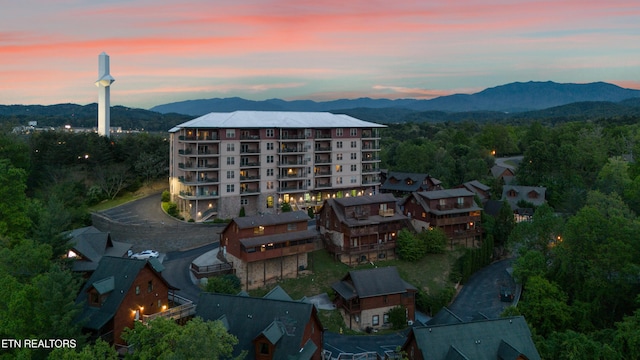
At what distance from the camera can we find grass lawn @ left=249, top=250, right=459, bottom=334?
4572cm

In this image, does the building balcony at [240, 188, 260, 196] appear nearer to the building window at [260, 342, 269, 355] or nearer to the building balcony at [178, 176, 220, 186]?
the building balcony at [178, 176, 220, 186]

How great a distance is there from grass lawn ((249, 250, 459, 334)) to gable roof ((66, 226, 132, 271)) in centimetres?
1450

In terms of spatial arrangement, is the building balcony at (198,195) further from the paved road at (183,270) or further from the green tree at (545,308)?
the green tree at (545,308)

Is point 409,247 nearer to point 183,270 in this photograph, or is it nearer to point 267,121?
point 183,270

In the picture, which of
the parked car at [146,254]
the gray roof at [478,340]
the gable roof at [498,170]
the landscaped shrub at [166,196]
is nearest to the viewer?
the gray roof at [478,340]


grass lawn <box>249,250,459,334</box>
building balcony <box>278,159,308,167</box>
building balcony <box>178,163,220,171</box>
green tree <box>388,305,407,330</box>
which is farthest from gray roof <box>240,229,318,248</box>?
building balcony <box>278,159,308,167</box>

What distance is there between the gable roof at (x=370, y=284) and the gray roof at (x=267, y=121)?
30.4 meters

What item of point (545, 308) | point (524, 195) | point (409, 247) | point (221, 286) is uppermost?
point (524, 195)

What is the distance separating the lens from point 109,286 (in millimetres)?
32469

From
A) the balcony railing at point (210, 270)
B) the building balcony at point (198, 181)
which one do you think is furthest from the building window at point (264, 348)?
the building balcony at point (198, 181)

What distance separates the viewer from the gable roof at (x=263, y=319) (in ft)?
95.7

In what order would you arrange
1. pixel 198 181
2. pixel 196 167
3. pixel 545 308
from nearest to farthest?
pixel 545 308, pixel 198 181, pixel 196 167

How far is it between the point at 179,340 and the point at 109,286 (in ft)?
42.6

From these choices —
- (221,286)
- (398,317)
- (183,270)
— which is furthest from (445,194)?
(183,270)
